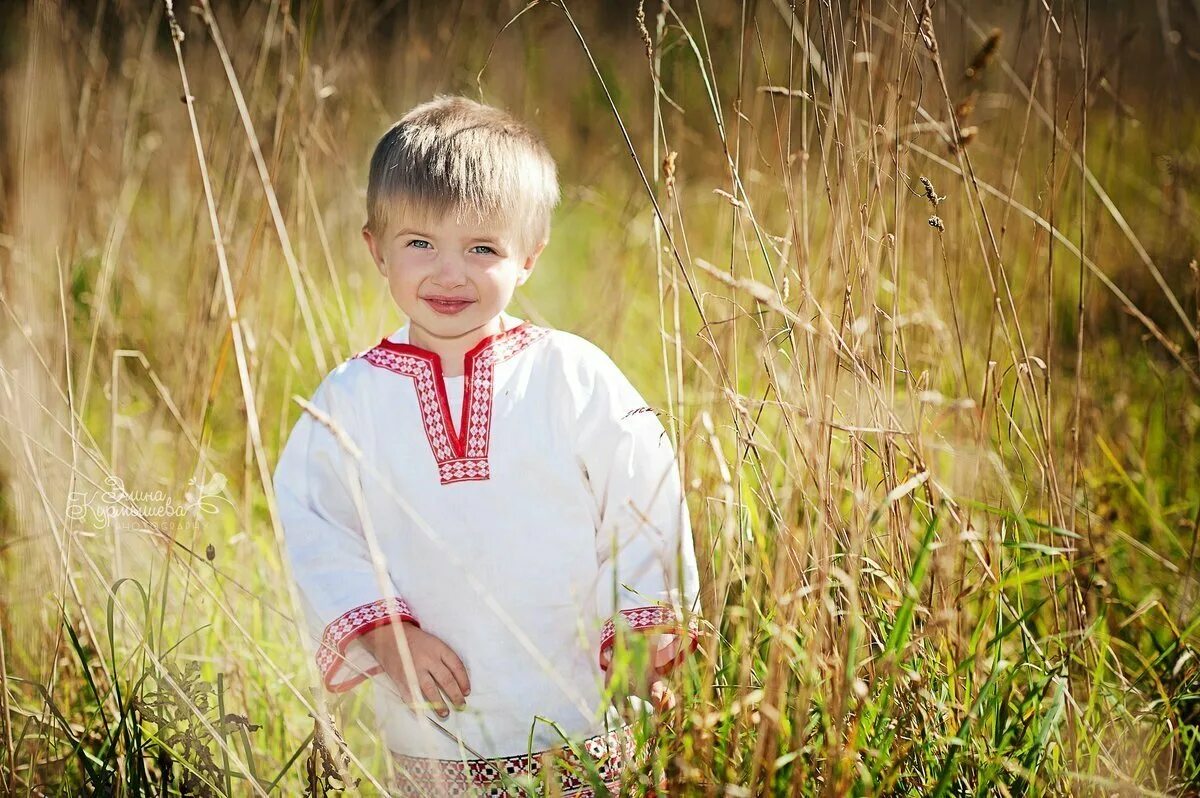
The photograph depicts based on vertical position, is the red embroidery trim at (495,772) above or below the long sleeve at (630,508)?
below

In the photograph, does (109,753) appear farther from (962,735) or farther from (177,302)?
(177,302)

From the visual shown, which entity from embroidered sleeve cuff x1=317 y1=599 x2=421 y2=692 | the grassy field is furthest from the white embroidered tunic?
the grassy field

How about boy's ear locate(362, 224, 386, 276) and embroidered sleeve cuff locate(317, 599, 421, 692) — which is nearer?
embroidered sleeve cuff locate(317, 599, 421, 692)

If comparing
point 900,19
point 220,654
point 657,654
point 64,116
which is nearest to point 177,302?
point 64,116

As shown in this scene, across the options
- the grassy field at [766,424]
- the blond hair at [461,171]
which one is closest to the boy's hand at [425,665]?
the grassy field at [766,424]

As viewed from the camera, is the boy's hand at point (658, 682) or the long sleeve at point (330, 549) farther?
the long sleeve at point (330, 549)

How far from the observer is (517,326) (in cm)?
164

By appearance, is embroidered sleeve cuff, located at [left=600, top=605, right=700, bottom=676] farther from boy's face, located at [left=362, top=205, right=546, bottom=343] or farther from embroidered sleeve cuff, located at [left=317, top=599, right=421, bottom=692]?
boy's face, located at [left=362, top=205, right=546, bottom=343]

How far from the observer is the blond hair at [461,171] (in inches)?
59.7

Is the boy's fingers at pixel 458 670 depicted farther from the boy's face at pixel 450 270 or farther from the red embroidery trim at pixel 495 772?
the boy's face at pixel 450 270

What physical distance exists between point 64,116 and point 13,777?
4.64ft

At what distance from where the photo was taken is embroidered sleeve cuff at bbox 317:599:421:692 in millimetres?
1520

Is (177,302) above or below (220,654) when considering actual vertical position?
above

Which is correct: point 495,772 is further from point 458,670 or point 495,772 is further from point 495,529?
point 495,529
